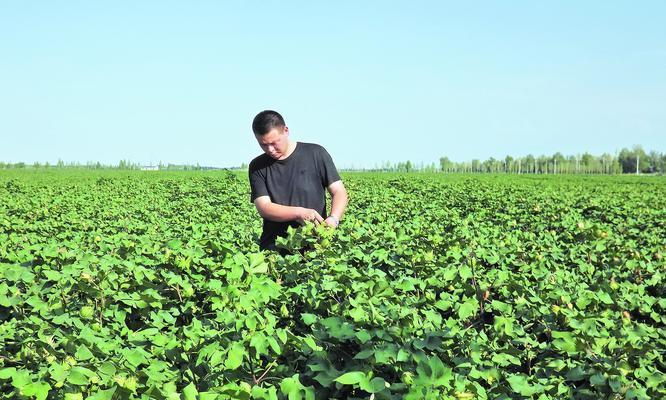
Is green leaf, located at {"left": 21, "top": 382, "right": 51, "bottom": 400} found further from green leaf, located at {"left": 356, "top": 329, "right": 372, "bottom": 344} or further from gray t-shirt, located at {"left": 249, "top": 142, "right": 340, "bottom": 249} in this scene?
gray t-shirt, located at {"left": 249, "top": 142, "right": 340, "bottom": 249}

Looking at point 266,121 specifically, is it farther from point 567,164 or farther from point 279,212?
point 567,164

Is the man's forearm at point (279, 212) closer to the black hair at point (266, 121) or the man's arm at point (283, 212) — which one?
the man's arm at point (283, 212)

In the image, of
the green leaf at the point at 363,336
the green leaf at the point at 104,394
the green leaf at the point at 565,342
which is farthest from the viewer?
the green leaf at the point at 565,342

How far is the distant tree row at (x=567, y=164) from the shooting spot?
4803 inches

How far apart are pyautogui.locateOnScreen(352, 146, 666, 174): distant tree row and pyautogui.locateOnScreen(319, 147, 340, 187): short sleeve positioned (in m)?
112

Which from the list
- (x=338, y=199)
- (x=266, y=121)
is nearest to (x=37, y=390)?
(x=266, y=121)

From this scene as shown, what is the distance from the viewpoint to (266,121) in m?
5.36

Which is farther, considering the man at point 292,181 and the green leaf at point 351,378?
the man at point 292,181

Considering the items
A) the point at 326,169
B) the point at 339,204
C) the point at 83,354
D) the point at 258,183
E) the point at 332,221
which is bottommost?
the point at 83,354

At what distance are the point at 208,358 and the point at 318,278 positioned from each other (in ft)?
4.41

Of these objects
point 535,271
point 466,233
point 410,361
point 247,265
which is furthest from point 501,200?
point 410,361

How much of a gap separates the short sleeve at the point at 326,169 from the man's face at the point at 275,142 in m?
0.37

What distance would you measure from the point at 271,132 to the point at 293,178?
56cm

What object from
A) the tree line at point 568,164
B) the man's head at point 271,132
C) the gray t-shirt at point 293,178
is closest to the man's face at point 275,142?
Result: the man's head at point 271,132
